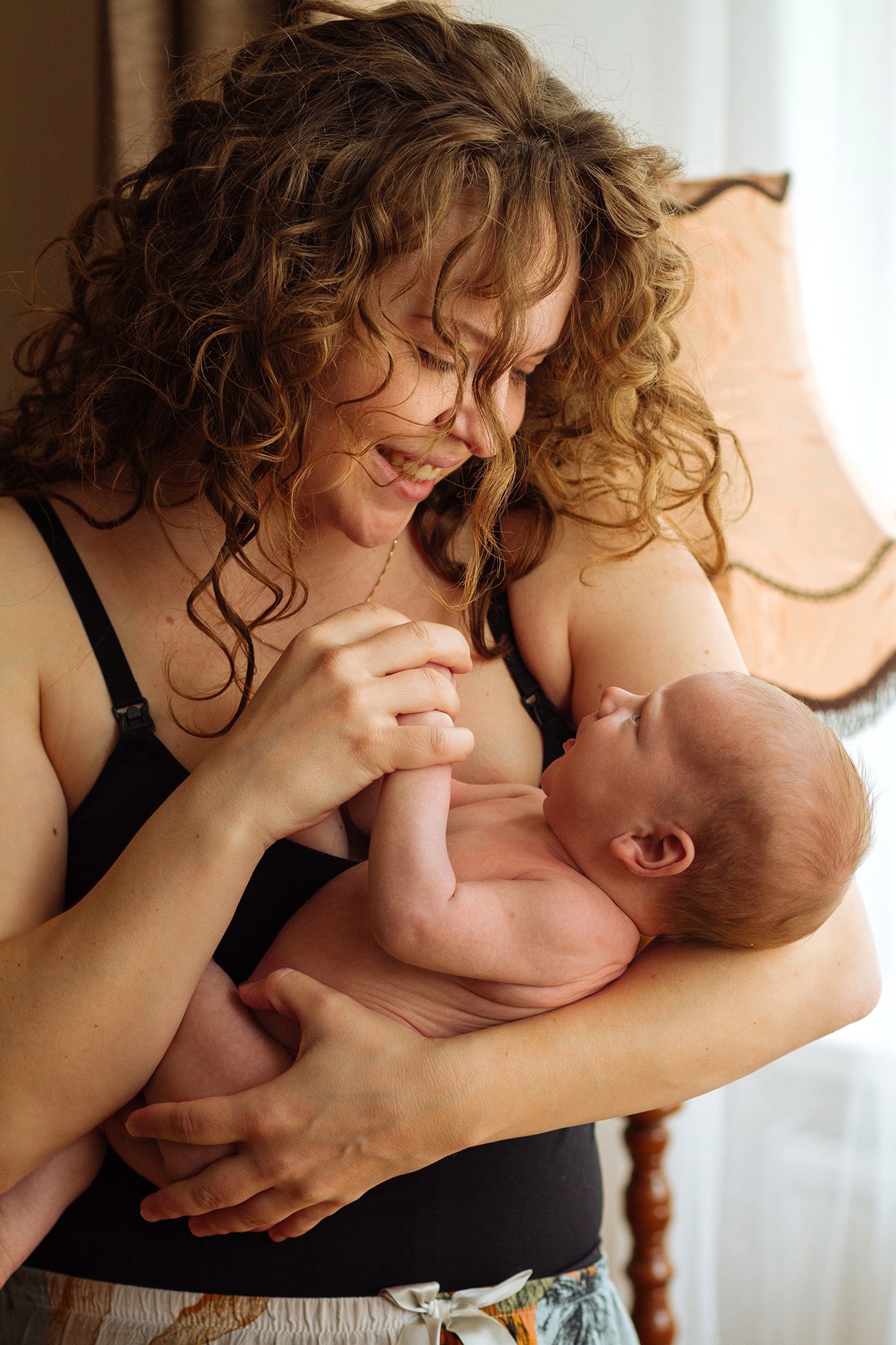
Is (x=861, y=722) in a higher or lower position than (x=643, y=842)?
lower

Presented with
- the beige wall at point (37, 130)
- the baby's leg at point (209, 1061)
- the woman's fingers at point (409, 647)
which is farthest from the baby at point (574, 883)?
the beige wall at point (37, 130)

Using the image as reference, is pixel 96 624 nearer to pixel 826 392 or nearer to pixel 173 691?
pixel 173 691

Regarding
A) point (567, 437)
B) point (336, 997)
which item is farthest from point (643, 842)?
point (567, 437)

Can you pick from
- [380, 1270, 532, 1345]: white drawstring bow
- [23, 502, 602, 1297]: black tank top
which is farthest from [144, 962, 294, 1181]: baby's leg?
[380, 1270, 532, 1345]: white drawstring bow

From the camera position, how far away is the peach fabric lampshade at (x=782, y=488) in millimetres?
1481

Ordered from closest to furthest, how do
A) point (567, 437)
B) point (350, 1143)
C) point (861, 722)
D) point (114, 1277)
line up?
point (350, 1143), point (114, 1277), point (567, 437), point (861, 722)

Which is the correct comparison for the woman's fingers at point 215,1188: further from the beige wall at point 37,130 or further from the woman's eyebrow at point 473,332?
the beige wall at point 37,130

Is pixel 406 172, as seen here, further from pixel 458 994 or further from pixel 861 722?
pixel 861 722

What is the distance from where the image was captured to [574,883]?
106cm

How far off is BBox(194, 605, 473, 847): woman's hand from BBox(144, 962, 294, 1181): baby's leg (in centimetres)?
19

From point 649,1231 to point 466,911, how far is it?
3.56 ft

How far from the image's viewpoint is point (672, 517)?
1.43m

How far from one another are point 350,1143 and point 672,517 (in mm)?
880

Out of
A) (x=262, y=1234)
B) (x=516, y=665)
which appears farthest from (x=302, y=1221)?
(x=516, y=665)
